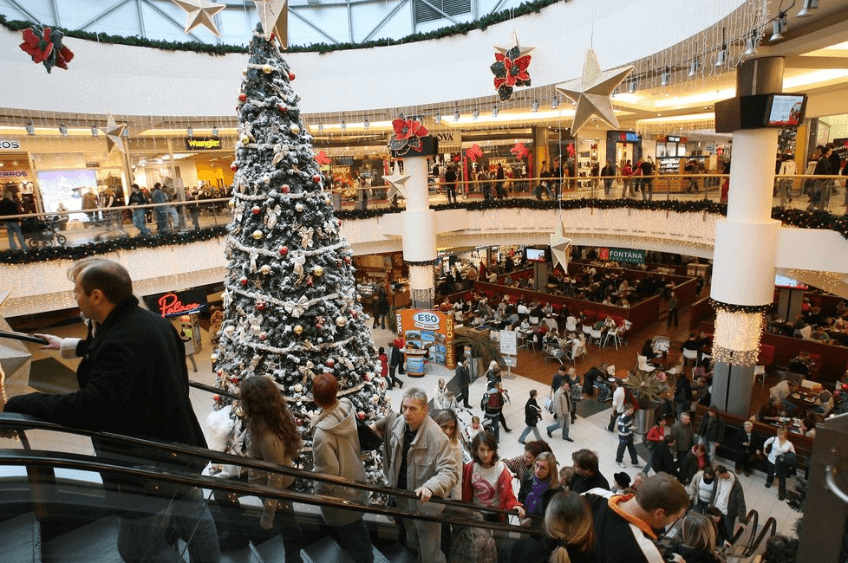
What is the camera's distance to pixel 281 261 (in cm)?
563

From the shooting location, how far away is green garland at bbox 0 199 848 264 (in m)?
9.50

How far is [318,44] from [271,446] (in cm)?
1327

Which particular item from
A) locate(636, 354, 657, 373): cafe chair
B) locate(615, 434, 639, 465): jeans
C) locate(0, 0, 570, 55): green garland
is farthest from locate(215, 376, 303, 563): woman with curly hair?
locate(0, 0, 570, 55): green garland

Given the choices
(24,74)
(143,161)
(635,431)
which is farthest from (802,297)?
(143,161)

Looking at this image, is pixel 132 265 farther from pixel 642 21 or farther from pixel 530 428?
pixel 642 21

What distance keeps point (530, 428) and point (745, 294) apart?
16.3ft

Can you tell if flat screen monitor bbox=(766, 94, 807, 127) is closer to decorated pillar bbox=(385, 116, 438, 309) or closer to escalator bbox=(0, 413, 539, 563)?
decorated pillar bbox=(385, 116, 438, 309)

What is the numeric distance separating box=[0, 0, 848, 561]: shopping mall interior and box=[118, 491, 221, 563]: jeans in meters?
0.06

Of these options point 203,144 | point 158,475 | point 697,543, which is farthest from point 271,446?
point 203,144

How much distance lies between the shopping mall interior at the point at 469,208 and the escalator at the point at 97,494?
2 cm

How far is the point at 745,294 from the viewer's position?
32.6ft

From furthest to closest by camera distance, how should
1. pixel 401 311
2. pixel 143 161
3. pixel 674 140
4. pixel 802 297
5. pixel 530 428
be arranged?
1. pixel 674 140
2. pixel 143 161
3. pixel 802 297
4. pixel 401 311
5. pixel 530 428

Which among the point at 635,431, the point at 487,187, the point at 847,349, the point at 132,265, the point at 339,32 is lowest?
the point at 635,431

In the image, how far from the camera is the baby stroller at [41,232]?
10414mm
